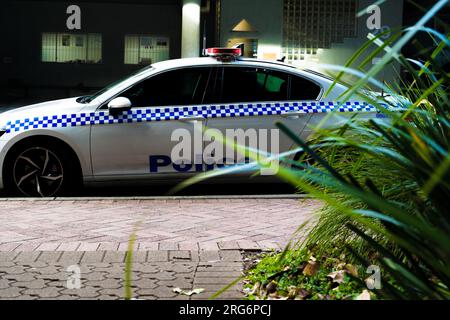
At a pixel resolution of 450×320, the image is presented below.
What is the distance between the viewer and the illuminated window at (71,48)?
90.7 ft

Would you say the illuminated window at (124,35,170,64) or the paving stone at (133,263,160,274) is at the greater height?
the illuminated window at (124,35,170,64)

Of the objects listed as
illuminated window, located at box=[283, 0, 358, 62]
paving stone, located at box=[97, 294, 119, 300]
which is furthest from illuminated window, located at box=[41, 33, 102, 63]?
paving stone, located at box=[97, 294, 119, 300]

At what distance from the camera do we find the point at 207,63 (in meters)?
7.85

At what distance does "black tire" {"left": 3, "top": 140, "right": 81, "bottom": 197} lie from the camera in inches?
291

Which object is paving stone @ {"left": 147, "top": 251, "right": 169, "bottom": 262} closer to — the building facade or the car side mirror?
the car side mirror

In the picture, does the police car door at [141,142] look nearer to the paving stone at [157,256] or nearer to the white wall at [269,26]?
the paving stone at [157,256]

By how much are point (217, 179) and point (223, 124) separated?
56 centimetres

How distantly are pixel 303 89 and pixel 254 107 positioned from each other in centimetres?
59

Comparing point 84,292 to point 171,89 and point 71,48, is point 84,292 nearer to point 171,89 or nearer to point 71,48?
point 171,89

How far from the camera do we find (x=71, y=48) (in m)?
27.8

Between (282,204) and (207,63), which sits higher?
(207,63)

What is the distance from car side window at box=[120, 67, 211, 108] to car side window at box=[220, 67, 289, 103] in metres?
0.24
